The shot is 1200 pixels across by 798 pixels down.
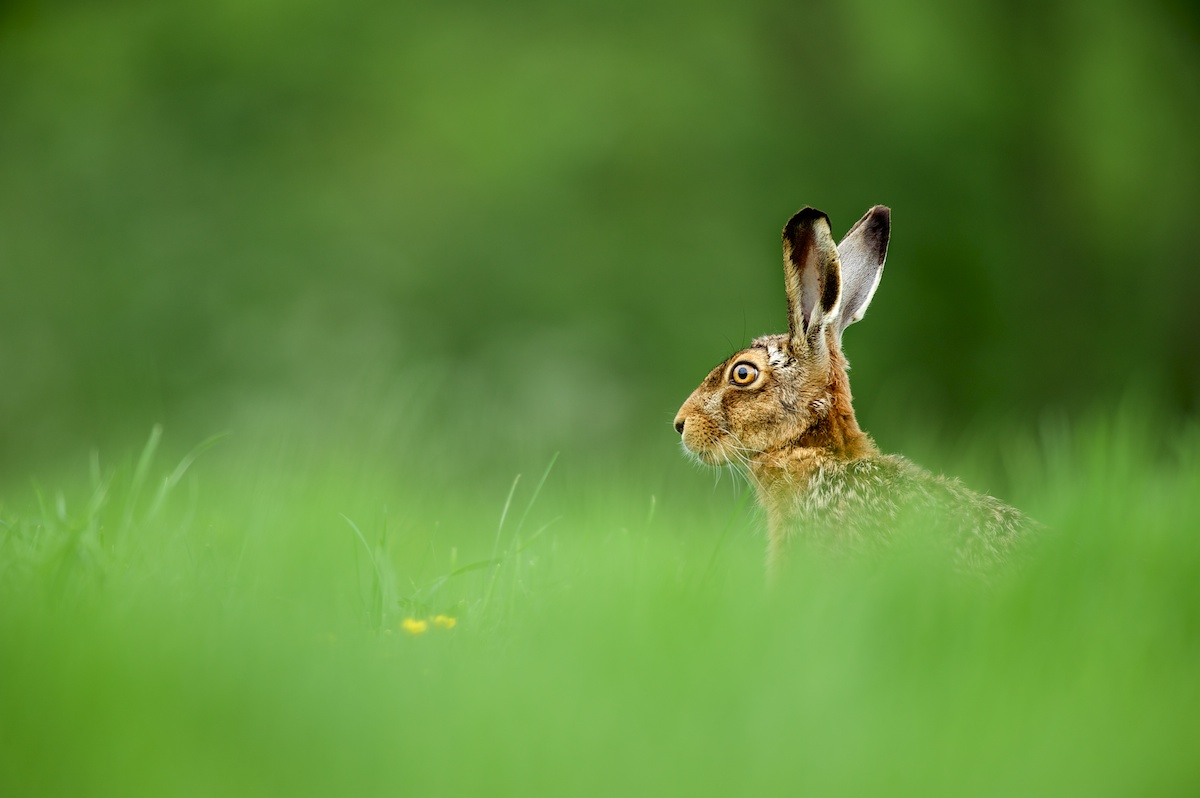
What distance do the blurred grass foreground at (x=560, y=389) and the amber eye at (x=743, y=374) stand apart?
0.75 m

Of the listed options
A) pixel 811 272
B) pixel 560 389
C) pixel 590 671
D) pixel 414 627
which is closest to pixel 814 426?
pixel 811 272

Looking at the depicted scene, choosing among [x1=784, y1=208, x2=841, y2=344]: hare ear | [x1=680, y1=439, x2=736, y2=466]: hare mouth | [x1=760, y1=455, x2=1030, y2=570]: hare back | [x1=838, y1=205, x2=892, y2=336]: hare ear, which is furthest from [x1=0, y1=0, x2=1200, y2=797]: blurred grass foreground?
[x1=838, y1=205, x2=892, y2=336]: hare ear

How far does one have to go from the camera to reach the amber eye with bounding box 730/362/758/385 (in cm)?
546

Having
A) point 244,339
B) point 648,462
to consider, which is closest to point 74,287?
point 244,339

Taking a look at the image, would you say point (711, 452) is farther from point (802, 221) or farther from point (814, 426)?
point (802, 221)

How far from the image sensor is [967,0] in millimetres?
11562

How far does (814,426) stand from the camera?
520 cm

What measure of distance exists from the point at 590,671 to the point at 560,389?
911 centimetres

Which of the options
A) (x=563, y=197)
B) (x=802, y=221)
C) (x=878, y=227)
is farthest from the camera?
(x=563, y=197)

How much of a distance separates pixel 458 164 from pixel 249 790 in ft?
37.2

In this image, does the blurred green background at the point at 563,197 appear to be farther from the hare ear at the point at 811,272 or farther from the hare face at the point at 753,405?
the hare ear at the point at 811,272

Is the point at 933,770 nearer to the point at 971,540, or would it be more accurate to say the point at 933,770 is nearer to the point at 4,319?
the point at 971,540

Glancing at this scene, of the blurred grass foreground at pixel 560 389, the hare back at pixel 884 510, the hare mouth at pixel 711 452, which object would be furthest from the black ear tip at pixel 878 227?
the blurred grass foreground at pixel 560 389

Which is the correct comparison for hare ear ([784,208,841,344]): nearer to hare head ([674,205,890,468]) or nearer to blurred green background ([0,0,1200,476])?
hare head ([674,205,890,468])
